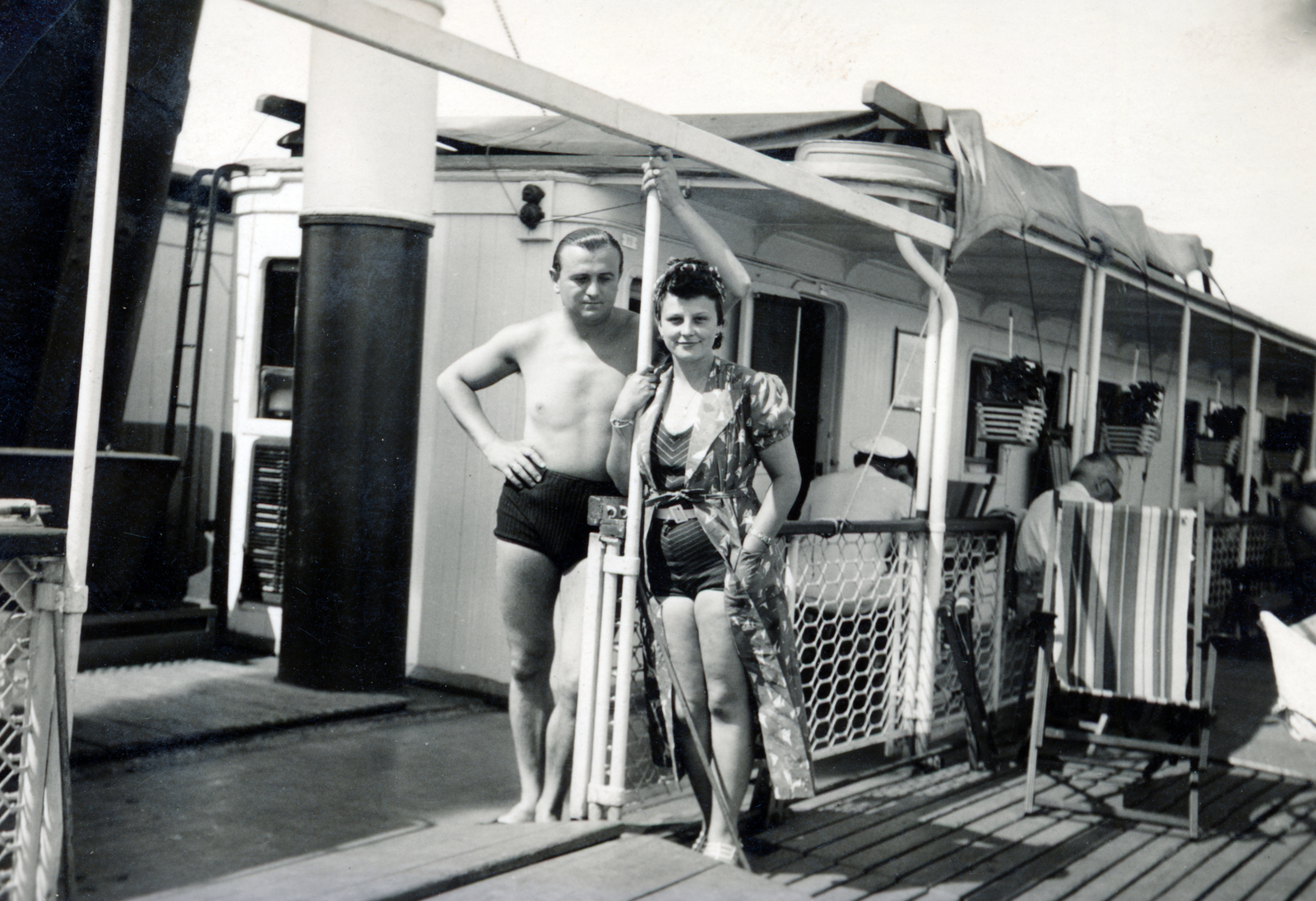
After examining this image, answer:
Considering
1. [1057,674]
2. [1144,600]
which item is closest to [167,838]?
[1057,674]

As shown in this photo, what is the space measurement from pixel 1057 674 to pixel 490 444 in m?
2.54

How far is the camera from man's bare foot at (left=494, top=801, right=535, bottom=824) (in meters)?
3.42

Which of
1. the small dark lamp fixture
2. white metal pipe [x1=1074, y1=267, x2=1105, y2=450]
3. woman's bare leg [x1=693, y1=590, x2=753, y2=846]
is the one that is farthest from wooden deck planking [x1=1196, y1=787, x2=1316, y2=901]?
the small dark lamp fixture

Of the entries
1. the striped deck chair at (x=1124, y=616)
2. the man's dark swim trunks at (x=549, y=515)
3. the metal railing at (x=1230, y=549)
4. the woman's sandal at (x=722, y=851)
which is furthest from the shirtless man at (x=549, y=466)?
the metal railing at (x=1230, y=549)

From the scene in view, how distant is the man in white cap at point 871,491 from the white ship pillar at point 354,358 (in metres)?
1.99

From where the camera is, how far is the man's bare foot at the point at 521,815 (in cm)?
342

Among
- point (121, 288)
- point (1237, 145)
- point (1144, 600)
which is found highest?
point (1237, 145)

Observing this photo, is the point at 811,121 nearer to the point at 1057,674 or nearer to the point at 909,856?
the point at 1057,674

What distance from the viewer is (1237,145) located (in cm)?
594

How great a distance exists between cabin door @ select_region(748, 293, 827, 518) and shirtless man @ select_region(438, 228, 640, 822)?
325cm

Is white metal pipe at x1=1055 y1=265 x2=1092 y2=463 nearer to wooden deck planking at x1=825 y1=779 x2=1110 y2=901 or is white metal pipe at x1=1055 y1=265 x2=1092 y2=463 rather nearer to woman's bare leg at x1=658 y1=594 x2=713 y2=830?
wooden deck planking at x1=825 y1=779 x2=1110 y2=901

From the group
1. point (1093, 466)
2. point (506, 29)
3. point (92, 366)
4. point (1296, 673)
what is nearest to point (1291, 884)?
point (1296, 673)

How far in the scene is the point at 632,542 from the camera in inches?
128

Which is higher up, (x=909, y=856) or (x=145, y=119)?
(x=145, y=119)
